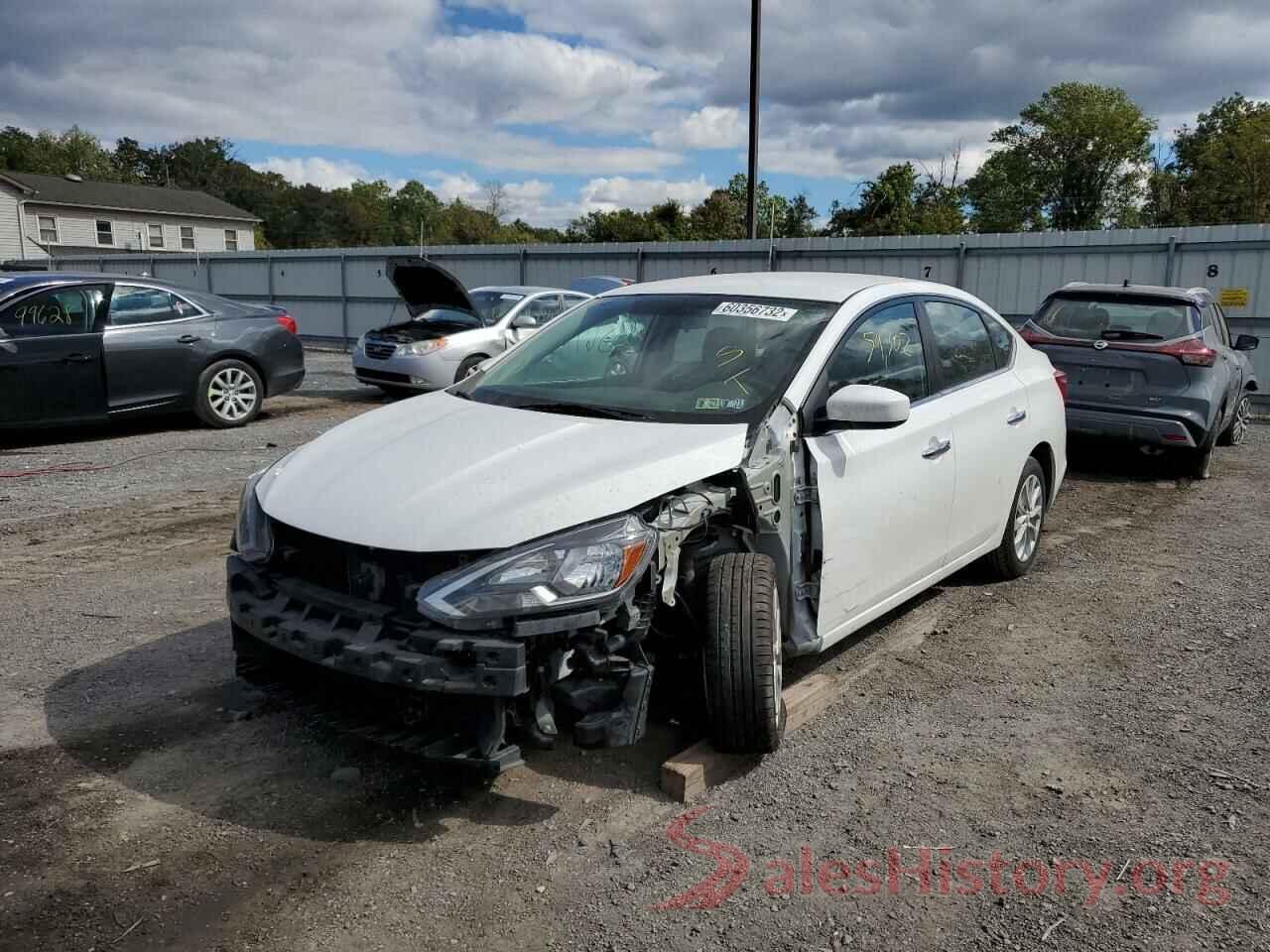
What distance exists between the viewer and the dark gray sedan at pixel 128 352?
9023 mm

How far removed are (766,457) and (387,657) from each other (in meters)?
1.51

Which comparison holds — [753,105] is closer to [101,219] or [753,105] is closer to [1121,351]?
[1121,351]

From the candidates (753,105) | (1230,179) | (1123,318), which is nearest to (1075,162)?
(1230,179)

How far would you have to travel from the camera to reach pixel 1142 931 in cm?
266

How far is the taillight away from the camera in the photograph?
27.0 ft

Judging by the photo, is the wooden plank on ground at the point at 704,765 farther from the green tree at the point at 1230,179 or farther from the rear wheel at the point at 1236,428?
the green tree at the point at 1230,179

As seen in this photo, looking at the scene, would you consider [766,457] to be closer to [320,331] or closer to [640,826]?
[640,826]

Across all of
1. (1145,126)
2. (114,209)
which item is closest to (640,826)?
(114,209)

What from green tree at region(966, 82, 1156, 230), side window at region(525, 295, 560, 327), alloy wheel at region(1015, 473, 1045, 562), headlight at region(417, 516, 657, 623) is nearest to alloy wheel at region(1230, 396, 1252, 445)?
alloy wheel at region(1015, 473, 1045, 562)

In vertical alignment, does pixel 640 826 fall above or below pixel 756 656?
below

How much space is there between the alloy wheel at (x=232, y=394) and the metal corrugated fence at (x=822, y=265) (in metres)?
6.99

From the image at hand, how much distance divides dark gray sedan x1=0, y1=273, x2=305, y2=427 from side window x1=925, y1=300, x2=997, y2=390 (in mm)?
7916

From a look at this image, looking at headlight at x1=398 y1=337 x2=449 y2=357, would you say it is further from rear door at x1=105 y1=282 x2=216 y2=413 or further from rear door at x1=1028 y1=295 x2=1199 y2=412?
rear door at x1=1028 y1=295 x2=1199 y2=412

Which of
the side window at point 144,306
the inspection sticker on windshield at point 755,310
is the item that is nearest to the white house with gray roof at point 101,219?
the side window at point 144,306
